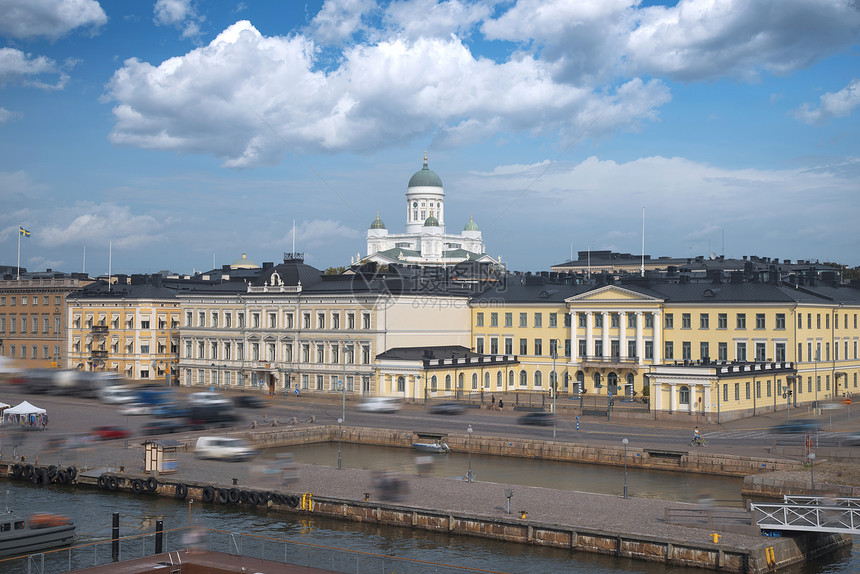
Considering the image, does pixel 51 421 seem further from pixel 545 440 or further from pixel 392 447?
pixel 545 440

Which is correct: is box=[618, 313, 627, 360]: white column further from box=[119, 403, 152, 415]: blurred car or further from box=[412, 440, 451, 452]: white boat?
box=[119, 403, 152, 415]: blurred car

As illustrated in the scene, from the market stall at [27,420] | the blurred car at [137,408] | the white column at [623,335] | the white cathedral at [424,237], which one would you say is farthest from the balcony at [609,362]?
the white cathedral at [424,237]

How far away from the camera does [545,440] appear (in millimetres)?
55156

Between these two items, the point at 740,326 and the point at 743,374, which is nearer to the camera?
the point at 743,374

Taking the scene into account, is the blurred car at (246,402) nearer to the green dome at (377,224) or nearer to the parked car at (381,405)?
the parked car at (381,405)

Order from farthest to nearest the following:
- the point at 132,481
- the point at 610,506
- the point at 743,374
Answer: the point at 743,374 → the point at 132,481 → the point at 610,506

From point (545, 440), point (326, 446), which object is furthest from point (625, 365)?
point (326, 446)

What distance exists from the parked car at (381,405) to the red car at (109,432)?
2160 centimetres

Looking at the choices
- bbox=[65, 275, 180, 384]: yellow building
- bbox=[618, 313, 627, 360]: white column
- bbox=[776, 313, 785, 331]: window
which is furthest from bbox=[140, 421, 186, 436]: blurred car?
bbox=[65, 275, 180, 384]: yellow building

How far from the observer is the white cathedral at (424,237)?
157 metres

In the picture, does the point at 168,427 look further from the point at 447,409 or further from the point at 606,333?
the point at 606,333

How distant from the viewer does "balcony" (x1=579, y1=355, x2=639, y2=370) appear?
77562 millimetres

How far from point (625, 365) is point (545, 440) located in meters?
24.8

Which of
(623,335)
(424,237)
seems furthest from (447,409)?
(424,237)
